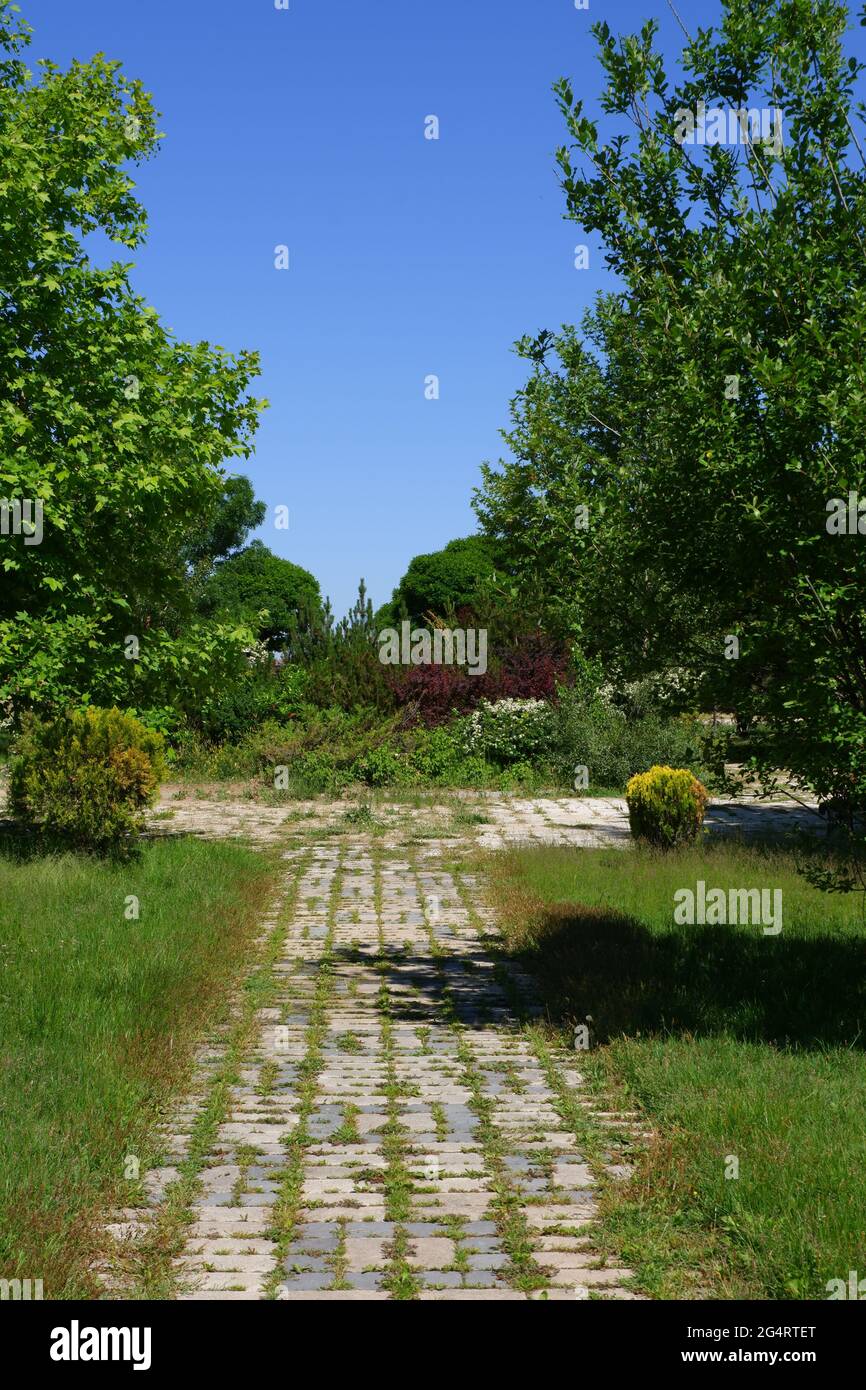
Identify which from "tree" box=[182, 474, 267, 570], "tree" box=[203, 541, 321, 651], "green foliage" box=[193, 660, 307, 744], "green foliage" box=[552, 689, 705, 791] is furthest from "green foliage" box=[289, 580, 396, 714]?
"tree" box=[182, 474, 267, 570]

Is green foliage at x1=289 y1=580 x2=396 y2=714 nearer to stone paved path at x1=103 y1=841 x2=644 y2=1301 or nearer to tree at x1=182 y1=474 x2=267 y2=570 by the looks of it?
tree at x1=182 y1=474 x2=267 y2=570

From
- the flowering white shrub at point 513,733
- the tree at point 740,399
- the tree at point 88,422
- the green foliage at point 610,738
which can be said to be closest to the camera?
the tree at point 740,399

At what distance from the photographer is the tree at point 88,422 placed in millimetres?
13625

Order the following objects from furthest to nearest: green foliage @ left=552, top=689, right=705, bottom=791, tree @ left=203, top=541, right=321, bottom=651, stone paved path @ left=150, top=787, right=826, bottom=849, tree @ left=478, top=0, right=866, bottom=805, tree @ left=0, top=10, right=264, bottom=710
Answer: tree @ left=203, top=541, right=321, bottom=651, green foliage @ left=552, top=689, right=705, bottom=791, stone paved path @ left=150, top=787, right=826, bottom=849, tree @ left=0, top=10, right=264, bottom=710, tree @ left=478, top=0, right=866, bottom=805

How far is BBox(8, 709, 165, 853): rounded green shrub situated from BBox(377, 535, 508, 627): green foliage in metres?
29.2

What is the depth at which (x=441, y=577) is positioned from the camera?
46219 mm

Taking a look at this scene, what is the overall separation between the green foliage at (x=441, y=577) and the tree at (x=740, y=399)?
114 ft

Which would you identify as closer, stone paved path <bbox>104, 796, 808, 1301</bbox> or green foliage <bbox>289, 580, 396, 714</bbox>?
stone paved path <bbox>104, 796, 808, 1301</bbox>

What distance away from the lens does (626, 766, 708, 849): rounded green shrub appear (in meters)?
15.4

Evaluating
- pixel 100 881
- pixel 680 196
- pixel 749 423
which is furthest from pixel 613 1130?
pixel 100 881

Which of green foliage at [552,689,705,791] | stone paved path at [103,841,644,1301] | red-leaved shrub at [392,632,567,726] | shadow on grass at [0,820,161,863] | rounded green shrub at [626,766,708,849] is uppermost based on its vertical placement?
red-leaved shrub at [392,632,567,726]

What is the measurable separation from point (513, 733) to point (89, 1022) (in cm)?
1795

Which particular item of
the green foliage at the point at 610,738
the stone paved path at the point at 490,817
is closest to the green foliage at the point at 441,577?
the green foliage at the point at 610,738

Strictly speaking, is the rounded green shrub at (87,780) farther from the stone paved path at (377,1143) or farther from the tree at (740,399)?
the tree at (740,399)
